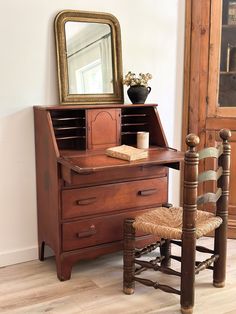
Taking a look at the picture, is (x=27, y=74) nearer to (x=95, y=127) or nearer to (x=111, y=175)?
(x=95, y=127)

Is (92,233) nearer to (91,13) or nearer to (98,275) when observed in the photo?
(98,275)

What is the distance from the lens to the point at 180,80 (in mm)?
3158

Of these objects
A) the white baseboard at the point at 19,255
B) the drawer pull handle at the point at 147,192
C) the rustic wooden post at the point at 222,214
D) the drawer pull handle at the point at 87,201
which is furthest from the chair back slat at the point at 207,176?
the white baseboard at the point at 19,255

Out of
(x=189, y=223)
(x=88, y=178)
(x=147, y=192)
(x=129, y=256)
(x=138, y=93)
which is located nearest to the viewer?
(x=189, y=223)

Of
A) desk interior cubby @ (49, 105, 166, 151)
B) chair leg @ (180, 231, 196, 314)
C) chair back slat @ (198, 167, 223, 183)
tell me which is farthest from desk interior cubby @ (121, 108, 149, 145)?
chair leg @ (180, 231, 196, 314)

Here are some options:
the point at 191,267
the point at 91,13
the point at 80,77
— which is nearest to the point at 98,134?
the point at 80,77

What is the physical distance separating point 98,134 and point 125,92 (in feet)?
1.56

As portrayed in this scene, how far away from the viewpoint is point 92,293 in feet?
7.79

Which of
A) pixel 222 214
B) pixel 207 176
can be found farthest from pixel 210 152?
pixel 222 214

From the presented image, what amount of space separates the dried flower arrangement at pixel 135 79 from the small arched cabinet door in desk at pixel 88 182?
0.16m

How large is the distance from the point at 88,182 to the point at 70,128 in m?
0.38

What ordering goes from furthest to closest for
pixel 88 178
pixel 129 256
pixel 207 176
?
pixel 88 178, pixel 129 256, pixel 207 176

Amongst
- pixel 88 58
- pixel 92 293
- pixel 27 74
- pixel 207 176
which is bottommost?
pixel 92 293

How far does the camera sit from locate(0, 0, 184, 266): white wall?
8.43 ft
